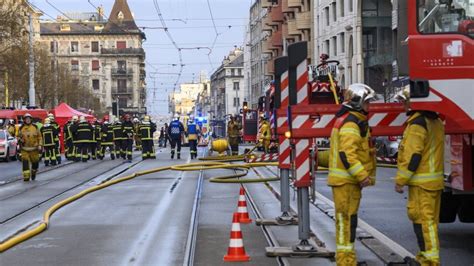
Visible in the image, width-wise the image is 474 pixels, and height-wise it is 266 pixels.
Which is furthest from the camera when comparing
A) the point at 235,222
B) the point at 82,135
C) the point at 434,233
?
the point at 82,135

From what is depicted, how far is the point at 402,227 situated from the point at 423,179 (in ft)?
13.7

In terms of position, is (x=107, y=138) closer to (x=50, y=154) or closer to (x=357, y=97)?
(x=50, y=154)

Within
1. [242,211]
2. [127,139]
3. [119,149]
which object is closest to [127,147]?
[127,139]

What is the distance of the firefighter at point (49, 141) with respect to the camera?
2666 centimetres

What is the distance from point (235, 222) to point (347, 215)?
202 centimetres

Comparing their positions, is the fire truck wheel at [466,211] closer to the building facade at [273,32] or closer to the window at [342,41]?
the building facade at [273,32]

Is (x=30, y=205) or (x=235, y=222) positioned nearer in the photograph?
(x=235, y=222)

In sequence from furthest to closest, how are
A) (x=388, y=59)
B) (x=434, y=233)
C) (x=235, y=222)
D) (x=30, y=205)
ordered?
1. (x=388, y=59)
2. (x=30, y=205)
3. (x=235, y=222)
4. (x=434, y=233)

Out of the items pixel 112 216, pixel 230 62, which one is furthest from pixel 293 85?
pixel 230 62

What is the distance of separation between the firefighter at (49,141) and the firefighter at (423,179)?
20.7 meters

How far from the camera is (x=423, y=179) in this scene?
24.1 ft

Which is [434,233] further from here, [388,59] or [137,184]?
[388,59]

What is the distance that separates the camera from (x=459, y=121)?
7789 millimetres

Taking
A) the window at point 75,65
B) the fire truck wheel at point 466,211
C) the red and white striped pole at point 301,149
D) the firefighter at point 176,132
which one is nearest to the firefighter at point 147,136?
the firefighter at point 176,132
